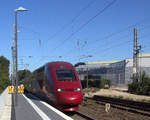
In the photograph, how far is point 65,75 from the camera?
1539 centimetres

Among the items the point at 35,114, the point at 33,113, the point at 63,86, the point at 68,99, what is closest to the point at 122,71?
the point at 63,86

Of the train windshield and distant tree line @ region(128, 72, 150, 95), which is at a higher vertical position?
the train windshield

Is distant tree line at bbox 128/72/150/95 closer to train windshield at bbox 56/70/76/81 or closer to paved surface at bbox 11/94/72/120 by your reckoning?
train windshield at bbox 56/70/76/81

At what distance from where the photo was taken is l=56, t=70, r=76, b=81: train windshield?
15.1 metres

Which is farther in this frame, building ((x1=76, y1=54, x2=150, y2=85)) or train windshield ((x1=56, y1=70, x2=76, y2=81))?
building ((x1=76, y1=54, x2=150, y2=85))

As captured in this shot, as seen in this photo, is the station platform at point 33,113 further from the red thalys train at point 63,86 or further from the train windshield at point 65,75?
the train windshield at point 65,75

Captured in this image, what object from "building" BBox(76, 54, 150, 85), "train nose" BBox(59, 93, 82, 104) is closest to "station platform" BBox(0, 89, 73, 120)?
"train nose" BBox(59, 93, 82, 104)

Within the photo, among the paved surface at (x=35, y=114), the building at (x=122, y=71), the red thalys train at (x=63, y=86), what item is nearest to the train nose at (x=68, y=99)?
the red thalys train at (x=63, y=86)

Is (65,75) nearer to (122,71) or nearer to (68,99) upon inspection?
(68,99)

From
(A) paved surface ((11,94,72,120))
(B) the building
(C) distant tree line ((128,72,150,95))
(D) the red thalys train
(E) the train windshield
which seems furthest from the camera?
(B) the building

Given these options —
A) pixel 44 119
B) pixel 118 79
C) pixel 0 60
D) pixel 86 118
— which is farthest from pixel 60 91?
pixel 0 60

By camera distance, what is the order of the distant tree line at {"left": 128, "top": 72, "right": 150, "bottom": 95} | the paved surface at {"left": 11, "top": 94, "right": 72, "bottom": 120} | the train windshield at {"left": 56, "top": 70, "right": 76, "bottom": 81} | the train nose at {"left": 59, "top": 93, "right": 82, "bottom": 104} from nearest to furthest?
the paved surface at {"left": 11, "top": 94, "right": 72, "bottom": 120}
the train nose at {"left": 59, "top": 93, "right": 82, "bottom": 104}
the train windshield at {"left": 56, "top": 70, "right": 76, "bottom": 81}
the distant tree line at {"left": 128, "top": 72, "right": 150, "bottom": 95}

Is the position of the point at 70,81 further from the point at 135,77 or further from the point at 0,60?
the point at 0,60

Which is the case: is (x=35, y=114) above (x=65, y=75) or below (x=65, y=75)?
below
